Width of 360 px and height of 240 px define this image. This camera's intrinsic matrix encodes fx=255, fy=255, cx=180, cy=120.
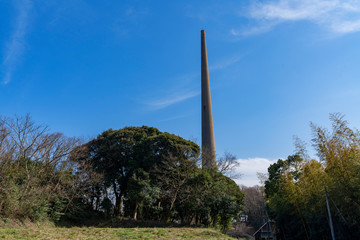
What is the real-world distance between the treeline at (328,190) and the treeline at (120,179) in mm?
8548

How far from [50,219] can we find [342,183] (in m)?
20.1

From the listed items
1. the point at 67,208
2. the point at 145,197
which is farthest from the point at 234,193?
the point at 67,208

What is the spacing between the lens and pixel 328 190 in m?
12.4

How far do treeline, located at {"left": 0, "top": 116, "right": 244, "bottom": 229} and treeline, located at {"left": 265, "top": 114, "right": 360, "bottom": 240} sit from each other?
337 inches

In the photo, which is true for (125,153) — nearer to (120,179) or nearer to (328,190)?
(120,179)

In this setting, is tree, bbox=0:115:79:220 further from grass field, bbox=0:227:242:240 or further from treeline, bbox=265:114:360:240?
treeline, bbox=265:114:360:240

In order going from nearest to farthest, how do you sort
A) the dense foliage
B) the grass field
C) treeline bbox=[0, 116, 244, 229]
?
the grass field
treeline bbox=[0, 116, 244, 229]
the dense foliage

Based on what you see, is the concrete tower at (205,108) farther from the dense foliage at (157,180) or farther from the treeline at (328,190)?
the treeline at (328,190)

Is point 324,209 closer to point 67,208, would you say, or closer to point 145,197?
point 145,197

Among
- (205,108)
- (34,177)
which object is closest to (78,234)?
(34,177)

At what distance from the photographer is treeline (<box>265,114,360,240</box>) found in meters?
11.0

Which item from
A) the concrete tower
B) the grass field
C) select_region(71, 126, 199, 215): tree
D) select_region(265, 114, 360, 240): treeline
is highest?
the concrete tower

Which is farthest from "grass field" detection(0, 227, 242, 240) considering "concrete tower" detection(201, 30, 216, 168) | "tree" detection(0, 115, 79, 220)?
"concrete tower" detection(201, 30, 216, 168)

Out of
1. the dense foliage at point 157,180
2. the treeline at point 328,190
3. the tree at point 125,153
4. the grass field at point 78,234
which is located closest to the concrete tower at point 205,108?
the dense foliage at point 157,180
